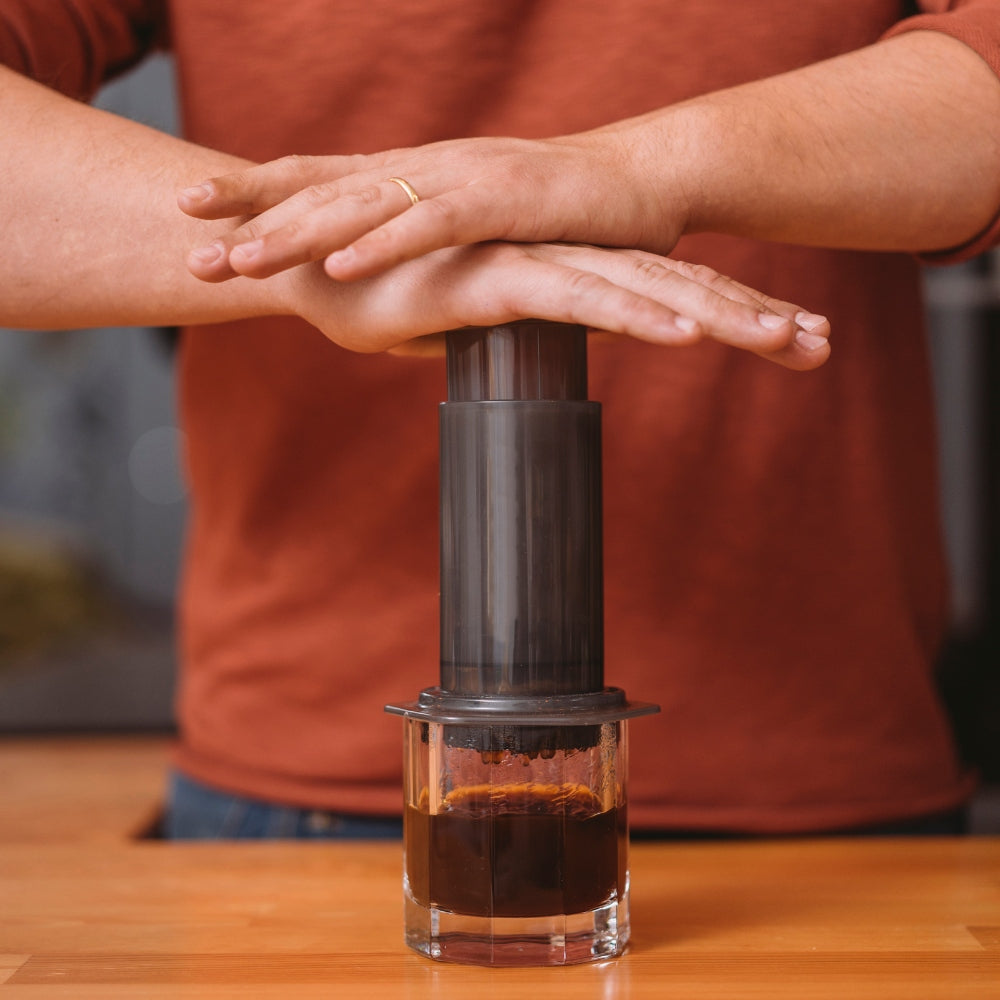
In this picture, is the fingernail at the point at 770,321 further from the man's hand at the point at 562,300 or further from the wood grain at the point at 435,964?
the wood grain at the point at 435,964

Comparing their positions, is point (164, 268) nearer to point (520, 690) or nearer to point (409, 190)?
point (409, 190)

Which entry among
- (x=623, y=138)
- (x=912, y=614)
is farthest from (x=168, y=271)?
(x=912, y=614)

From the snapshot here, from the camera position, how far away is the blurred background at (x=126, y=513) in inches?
96.9

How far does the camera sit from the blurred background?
246 cm

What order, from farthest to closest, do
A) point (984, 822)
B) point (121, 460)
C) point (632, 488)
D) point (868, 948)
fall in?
point (121, 460) → point (984, 822) → point (632, 488) → point (868, 948)

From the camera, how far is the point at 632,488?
0.98 meters

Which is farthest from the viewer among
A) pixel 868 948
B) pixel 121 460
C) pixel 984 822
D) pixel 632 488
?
pixel 121 460

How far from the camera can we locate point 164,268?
729mm

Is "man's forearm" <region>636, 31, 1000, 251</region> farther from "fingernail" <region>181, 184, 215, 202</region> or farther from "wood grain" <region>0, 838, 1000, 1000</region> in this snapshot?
"wood grain" <region>0, 838, 1000, 1000</region>

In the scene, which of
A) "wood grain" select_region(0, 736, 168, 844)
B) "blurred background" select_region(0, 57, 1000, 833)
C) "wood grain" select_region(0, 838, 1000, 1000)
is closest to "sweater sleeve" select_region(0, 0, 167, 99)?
A: "wood grain" select_region(0, 838, 1000, 1000)

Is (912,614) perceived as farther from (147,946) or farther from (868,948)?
(147,946)

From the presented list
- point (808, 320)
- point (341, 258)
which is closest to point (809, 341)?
point (808, 320)

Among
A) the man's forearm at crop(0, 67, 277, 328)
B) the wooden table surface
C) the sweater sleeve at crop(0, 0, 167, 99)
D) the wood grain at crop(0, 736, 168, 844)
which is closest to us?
the wooden table surface

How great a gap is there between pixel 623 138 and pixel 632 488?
33 centimetres
